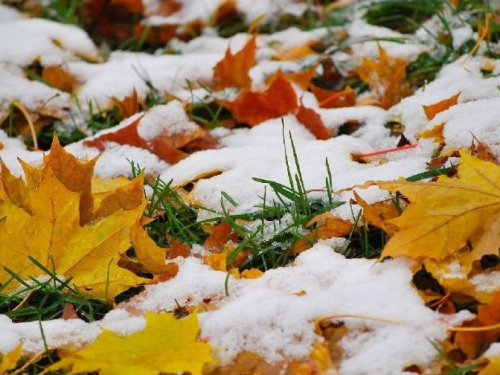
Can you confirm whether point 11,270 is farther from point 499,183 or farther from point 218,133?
point 499,183

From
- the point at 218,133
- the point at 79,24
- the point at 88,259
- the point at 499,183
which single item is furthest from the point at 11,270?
the point at 79,24

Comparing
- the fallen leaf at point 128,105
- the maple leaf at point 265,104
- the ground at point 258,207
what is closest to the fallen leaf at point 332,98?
the ground at point 258,207

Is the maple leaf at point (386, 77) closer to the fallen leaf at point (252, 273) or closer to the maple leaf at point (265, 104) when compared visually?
the maple leaf at point (265, 104)

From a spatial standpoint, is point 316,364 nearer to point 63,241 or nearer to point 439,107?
point 63,241

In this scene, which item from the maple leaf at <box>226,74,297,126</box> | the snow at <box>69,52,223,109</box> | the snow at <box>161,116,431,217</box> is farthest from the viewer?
the snow at <box>69,52,223,109</box>

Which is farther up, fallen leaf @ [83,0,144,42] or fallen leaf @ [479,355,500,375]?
fallen leaf @ [83,0,144,42]

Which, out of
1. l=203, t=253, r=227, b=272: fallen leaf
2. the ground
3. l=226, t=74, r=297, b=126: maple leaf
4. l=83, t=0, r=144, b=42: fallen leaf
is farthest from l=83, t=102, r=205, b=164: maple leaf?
l=83, t=0, r=144, b=42: fallen leaf

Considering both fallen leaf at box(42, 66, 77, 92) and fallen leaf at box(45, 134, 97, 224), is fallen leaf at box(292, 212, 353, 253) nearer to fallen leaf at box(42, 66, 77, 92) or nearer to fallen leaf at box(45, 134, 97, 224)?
fallen leaf at box(45, 134, 97, 224)
